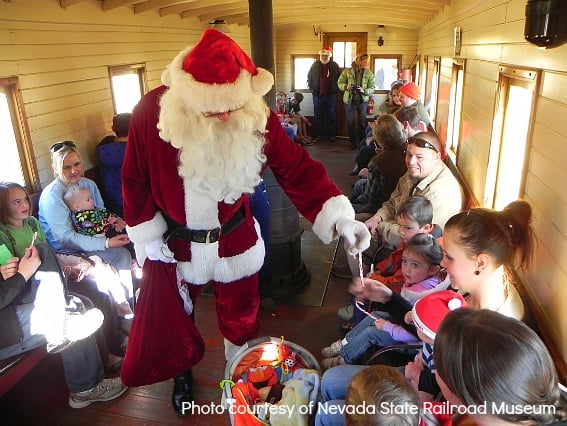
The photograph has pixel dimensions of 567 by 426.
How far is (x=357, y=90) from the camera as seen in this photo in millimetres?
8383

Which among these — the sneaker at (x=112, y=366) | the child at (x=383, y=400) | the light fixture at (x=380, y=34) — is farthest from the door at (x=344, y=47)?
the child at (x=383, y=400)

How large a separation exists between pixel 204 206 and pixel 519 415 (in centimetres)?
133

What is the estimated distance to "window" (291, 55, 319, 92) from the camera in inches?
404

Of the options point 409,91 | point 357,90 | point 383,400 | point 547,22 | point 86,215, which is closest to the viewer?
point 383,400

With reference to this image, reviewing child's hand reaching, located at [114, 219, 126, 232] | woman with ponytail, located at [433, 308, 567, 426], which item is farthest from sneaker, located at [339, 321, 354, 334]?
woman with ponytail, located at [433, 308, 567, 426]

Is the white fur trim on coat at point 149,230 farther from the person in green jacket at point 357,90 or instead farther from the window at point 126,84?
the person in green jacket at point 357,90

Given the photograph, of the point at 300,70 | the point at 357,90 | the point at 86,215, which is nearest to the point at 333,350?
the point at 86,215

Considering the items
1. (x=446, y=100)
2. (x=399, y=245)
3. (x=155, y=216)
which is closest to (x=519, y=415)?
(x=155, y=216)

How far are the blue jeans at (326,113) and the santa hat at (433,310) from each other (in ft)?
26.2

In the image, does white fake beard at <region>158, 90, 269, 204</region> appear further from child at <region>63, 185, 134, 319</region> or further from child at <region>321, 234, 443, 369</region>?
child at <region>63, 185, 134, 319</region>

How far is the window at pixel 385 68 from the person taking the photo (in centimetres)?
995

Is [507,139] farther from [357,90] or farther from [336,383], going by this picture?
[357,90]

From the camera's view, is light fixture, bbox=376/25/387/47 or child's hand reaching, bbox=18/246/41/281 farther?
light fixture, bbox=376/25/387/47

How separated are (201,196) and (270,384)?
85cm
